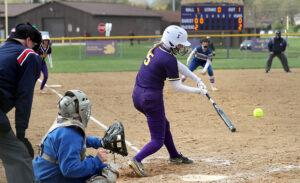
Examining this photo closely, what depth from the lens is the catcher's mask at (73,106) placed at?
4.07 meters

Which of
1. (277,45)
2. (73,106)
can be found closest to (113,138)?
(73,106)

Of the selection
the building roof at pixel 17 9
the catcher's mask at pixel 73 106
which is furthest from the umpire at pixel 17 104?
the building roof at pixel 17 9

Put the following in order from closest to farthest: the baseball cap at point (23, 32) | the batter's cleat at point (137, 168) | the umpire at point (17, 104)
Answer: the umpire at point (17, 104) < the baseball cap at point (23, 32) < the batter's cleat at point (137, 168)

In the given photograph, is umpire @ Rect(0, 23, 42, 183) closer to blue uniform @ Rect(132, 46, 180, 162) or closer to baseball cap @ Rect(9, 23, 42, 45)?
baseball cap @ Rect(9, 23, 42, 45)

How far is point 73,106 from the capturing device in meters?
4.08

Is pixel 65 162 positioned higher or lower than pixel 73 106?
lower

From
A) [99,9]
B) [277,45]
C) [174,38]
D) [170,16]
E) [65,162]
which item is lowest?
[65,162]

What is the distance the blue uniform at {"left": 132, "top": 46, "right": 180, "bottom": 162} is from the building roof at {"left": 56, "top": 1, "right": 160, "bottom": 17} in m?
55.7

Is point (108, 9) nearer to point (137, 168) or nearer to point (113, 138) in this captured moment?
point (137, 168)

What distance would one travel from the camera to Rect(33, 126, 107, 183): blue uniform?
3.94 metres

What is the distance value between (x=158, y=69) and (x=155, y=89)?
28 cm

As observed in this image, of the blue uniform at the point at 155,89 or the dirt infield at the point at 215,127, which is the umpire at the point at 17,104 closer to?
the dirt infield at the point at 215,127

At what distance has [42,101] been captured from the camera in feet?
45.2

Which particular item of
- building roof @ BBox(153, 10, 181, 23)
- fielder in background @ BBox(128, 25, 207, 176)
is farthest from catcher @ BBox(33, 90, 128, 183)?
building roof @ BBox(153, 10, 181, 23)
